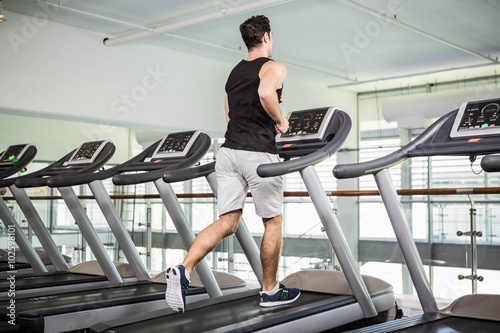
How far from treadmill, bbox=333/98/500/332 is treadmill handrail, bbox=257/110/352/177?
25cm

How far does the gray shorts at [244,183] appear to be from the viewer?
3021mm

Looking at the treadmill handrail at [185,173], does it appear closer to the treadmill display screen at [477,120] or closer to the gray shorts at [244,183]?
the gray shorts at [244,183]

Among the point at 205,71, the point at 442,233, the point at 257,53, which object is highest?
the point at 205,71

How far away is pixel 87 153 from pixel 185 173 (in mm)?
1378

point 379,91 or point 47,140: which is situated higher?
point 379,91

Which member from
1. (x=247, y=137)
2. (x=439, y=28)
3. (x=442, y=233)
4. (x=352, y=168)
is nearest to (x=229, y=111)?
(x=247, y=137)

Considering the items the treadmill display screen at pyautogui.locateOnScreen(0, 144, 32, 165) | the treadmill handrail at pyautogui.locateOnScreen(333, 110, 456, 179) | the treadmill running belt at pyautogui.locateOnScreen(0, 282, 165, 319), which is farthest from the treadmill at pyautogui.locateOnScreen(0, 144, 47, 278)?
the treadmill handrail at pyautogui.locateOnScreen(333, 110, 456, 179)

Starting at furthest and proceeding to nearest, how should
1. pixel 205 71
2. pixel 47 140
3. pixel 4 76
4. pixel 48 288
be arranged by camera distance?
pixel 47 140 < pixel 205 71 < pixel 4 76 < pixel 48 288

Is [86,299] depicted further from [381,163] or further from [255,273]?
[381,163]

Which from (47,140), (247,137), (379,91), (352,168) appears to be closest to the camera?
(352,168)

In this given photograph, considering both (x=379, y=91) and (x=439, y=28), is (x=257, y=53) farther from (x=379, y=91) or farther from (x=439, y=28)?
(x=379, y=91)

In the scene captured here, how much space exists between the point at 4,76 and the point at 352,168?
5.19 m

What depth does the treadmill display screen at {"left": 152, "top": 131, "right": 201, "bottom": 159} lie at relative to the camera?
4012 millimetres

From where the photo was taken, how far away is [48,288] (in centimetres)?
448
